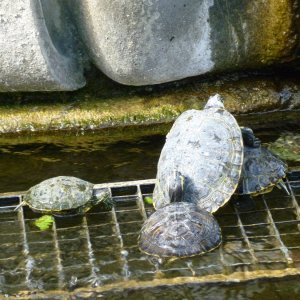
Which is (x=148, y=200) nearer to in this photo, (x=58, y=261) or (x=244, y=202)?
(x=244, y=202)

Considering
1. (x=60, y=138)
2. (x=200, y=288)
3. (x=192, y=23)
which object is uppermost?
(x=192, y=23)

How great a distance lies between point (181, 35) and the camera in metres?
6.00

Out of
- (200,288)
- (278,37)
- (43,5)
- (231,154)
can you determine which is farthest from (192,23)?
(200,288)

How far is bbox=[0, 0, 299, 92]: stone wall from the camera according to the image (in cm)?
581

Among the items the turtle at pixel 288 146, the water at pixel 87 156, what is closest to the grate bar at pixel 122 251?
the water at pixel 87 156

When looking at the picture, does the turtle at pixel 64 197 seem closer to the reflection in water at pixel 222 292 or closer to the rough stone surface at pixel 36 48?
the reflection in water at pixel 222 292

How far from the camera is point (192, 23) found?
19.7 feet

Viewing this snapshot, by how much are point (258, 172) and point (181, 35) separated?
5.05 ft

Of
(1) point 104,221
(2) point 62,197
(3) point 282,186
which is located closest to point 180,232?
(1) point 104,221

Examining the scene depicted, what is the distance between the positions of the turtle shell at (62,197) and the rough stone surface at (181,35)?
137 cm

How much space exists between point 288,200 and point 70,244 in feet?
4.50

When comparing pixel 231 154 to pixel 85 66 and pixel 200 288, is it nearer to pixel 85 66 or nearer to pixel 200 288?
pixel 200 288

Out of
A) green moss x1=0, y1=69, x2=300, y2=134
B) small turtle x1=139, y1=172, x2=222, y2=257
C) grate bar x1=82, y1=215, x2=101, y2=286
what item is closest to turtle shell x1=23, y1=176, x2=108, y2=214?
grate bar x1=82, y1=215, x2=101, y2=286

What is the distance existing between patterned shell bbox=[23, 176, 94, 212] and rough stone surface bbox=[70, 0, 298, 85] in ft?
4.51
